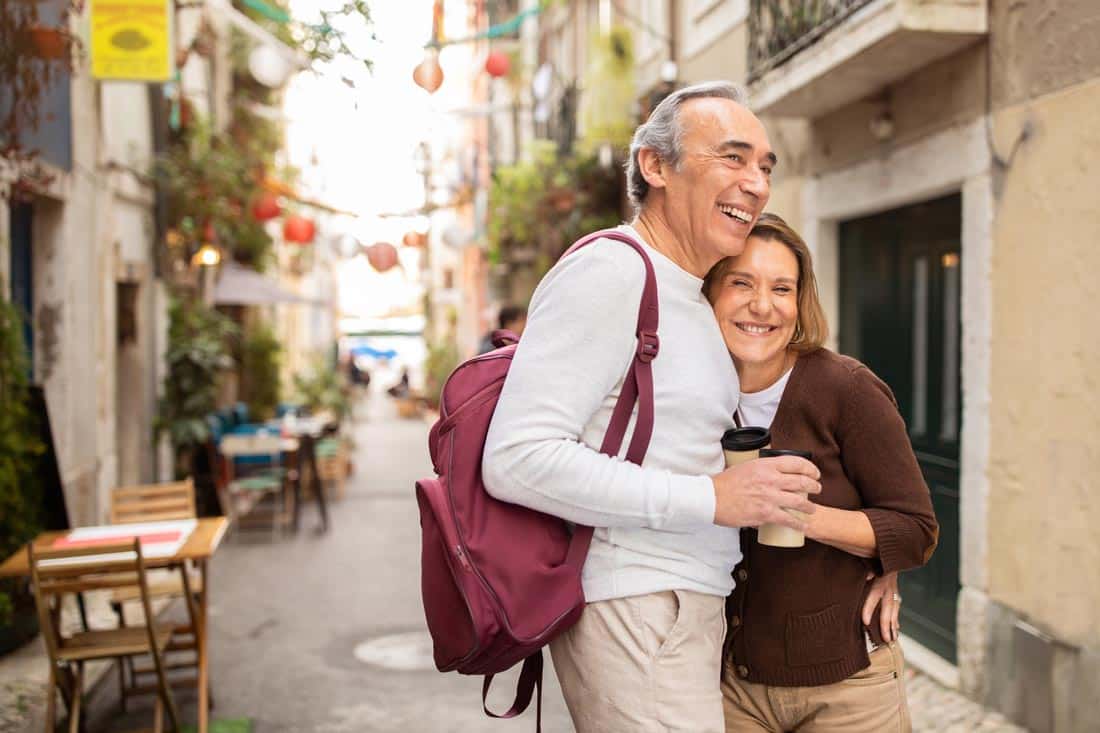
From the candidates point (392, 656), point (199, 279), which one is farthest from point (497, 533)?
point (199, 279)

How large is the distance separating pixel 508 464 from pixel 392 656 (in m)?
5.14

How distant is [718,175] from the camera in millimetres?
2004

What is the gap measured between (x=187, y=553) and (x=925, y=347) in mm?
4348

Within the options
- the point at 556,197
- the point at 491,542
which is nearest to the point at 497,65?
the point at 556,197

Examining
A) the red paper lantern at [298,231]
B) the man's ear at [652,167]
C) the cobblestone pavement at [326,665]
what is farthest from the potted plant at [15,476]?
the red paper lantern at [298,231]

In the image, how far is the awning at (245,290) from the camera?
15266mm

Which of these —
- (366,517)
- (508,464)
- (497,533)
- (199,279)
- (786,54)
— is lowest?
(366,517)

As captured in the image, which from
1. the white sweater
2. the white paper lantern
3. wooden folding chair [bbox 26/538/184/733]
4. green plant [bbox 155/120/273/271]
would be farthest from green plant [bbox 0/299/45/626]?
green plant [bbox 155/120/273/271]

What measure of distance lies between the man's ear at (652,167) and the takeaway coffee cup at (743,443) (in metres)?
0.49

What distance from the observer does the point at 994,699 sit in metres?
5.44

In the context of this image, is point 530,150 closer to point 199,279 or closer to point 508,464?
point 199,279

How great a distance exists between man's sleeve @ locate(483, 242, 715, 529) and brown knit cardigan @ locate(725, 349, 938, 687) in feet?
1.35

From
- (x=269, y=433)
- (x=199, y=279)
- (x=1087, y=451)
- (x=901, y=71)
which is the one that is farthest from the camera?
(x=199, y=279)

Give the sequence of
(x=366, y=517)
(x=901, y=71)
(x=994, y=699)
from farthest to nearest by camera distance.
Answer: (x=366, y=517), (x=901, y=71), (x=994, y=699)
